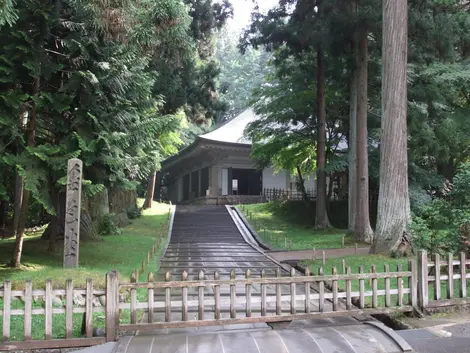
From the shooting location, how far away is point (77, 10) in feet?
32.7

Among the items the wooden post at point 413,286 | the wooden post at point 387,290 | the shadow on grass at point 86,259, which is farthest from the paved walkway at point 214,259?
the wooden post at point 413,286

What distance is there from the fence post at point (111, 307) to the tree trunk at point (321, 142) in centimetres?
1510

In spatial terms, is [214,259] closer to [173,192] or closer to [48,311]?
[48,311]

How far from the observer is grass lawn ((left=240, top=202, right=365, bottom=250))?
16.9m

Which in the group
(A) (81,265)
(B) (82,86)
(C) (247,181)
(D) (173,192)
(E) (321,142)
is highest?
(B) (82,86)

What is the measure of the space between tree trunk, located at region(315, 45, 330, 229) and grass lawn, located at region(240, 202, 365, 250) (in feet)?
2.47

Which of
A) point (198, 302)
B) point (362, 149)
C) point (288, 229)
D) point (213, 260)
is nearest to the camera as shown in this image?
point (198, 302)

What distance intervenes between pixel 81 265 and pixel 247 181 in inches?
935

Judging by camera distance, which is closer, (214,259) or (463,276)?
(463,276)

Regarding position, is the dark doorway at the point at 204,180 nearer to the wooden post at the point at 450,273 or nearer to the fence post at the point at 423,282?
the wooden post at the point at 450,273

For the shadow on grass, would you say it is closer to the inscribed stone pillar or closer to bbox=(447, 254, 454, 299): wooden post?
the inscribed stone pillar

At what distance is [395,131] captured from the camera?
37.3ft

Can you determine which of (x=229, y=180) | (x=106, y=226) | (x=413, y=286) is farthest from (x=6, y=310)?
(x=229, y=180)

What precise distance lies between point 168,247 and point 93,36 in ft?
27.6
